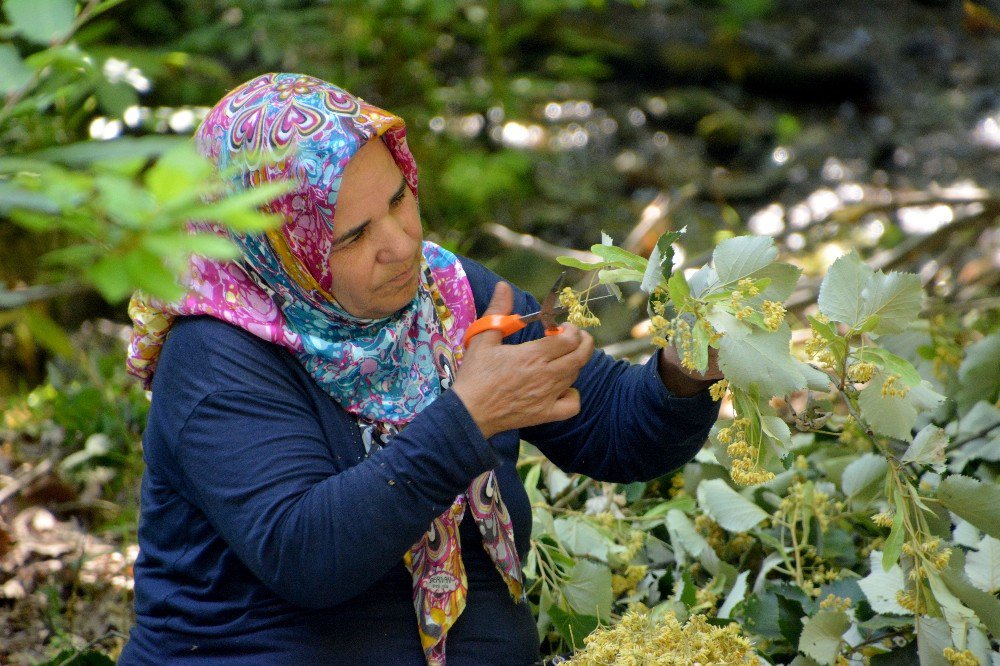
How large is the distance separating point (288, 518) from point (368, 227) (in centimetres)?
43

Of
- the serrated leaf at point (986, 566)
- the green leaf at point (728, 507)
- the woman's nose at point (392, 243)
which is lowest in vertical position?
the green leaf at point (728, 507)

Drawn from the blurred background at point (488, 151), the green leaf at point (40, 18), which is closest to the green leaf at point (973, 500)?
the blurred background at point (488, 151)

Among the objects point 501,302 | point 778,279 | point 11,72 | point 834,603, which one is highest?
point 11,72

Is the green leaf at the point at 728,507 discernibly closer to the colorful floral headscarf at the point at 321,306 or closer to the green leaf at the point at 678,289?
Answer: the colorful floral headscarf at the point at 321,306

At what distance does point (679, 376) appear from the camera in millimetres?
1630

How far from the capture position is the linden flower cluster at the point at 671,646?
1460mm

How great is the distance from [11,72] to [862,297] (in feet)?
3.50

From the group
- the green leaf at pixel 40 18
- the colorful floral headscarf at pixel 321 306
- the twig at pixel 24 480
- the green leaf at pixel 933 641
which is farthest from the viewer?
the twig at pixel 24 480

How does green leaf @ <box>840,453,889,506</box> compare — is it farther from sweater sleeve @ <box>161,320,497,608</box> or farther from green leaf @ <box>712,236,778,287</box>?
sweater sleeve @ <box>161,320,497,608</box>

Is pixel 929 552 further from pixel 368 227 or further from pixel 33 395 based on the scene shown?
pixel 33 395

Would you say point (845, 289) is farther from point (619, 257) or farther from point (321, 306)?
point (321, 306)

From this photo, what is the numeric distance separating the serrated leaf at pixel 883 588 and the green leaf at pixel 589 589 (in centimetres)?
43

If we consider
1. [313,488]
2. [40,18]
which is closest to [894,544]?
[313,488]

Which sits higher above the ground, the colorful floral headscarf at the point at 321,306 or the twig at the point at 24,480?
the colorful floral headscarf at the point at 321,306
